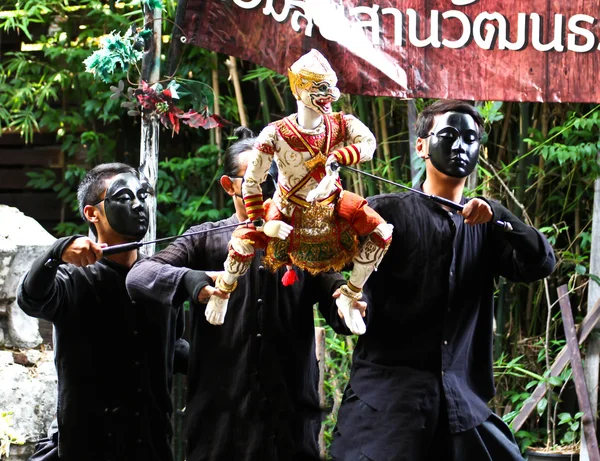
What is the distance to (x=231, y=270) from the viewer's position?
8.04 feet

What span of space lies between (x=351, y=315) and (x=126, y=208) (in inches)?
33.3

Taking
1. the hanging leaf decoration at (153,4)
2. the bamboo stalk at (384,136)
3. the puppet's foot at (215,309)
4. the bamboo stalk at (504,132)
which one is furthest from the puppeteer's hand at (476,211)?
the bamboo stalk at (504,132)

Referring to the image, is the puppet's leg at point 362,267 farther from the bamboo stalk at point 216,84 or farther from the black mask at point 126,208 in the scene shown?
the bamboo stalk at point 216,84

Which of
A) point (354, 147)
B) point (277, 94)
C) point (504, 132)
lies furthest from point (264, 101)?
point (354, 147)

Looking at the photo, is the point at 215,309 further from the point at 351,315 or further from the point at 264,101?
the point at 264,101

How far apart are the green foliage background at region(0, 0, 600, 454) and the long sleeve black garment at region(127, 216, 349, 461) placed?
4.51 feet

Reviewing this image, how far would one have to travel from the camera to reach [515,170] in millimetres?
5102

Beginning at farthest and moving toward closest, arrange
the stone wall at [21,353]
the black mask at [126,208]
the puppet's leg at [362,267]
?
1. the stone wall at [21,353]
2. the black mask at [126,208]
3. the puppet's leg at [362,267]

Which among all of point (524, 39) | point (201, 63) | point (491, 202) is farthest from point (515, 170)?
point (491, 202)

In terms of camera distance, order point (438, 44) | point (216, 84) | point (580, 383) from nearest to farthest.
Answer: point (438, 44), point (580, 383), point (216, 84)

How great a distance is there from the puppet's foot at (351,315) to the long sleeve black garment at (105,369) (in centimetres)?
79

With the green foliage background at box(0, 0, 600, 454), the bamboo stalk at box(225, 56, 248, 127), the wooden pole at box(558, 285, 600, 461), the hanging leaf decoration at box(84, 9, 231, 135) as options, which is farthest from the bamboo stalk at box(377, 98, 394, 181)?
the hanging leaf decoration at box(84, 9, 231, 135)

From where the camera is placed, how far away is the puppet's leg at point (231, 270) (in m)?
2.42

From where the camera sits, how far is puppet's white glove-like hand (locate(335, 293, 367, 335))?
247 centimetres
